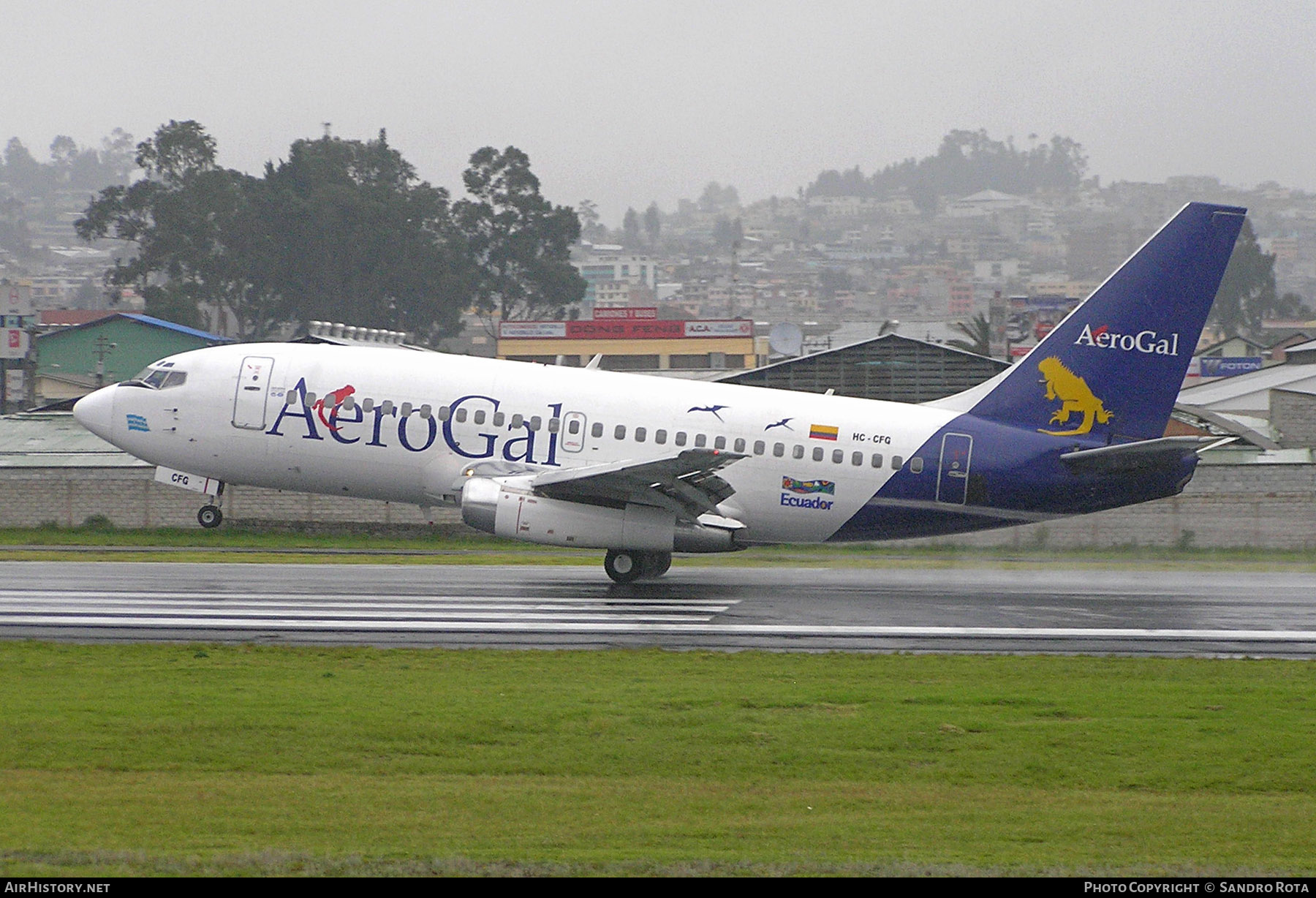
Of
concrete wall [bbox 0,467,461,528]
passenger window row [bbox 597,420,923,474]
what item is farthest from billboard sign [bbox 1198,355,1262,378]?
passenger window row [bbox 597,420,923,474]

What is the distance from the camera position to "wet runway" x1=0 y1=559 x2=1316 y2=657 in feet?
68.1

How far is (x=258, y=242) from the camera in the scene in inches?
4016

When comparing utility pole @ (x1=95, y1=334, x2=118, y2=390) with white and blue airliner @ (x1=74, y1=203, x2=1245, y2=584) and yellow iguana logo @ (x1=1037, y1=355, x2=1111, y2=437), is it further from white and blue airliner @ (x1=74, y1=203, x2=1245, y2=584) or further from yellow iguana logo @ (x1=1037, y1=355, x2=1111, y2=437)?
yellow iguana logo @ (x1=1037, y1=355, x2=1111, y2=437)

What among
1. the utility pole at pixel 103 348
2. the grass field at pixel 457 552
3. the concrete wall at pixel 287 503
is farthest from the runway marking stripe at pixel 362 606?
the utility pole at pixel 103 348

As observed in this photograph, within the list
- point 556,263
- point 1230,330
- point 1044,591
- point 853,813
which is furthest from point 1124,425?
point 1230,330

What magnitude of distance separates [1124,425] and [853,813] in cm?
1787

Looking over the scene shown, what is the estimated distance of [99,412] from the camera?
96.5 ft

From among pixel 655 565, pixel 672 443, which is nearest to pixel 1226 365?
pixel 672 443

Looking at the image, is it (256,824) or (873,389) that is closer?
(256,824)

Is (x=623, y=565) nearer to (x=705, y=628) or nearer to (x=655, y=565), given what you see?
(x=655, y=565)

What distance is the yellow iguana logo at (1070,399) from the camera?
27.8 metres

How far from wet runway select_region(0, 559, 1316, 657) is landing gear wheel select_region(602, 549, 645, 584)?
28 centimetres

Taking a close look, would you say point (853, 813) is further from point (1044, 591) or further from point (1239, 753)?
point (1044, 591)

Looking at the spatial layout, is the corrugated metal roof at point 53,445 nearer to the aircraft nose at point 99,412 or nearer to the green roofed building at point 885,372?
the aircraft nose at point 99,412
